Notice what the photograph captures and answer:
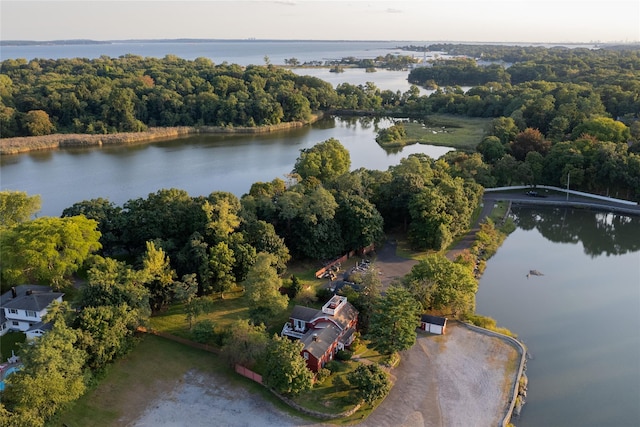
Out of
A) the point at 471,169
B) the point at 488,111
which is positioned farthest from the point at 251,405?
the point at 488,111

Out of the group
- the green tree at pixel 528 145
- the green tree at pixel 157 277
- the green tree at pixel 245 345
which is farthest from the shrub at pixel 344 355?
the green tree at pixel 528 145

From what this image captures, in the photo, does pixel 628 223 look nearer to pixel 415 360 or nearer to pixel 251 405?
pixel 415 360

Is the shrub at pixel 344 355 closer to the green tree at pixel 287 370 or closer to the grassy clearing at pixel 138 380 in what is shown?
the green tree at pixel 287 370

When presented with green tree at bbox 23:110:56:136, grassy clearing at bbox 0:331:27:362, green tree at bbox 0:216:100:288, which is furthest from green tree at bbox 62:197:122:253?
green tree at bbox 23:110:56:136

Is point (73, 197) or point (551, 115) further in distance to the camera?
point (551, 115)

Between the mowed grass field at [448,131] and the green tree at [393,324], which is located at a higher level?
the mowed grass field at [448,131]

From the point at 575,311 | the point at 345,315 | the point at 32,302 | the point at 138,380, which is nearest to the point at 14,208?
the point at 32,302
